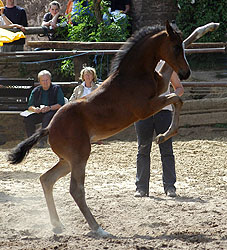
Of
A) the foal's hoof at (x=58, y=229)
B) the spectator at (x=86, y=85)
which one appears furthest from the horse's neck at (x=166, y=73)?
the spectator at (x=86, y=85)

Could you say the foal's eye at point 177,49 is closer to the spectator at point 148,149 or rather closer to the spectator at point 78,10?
the spectator at point 148,149

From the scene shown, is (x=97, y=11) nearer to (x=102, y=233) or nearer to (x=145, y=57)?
(x=145, y=57)

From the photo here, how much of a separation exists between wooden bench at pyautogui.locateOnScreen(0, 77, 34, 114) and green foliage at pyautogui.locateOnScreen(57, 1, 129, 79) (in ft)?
3.40

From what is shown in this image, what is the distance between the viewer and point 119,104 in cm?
566

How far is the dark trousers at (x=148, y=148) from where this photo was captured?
7.01 m

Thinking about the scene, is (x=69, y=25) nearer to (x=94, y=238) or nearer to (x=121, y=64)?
(x=121, y=64)

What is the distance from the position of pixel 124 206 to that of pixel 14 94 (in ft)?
19.7

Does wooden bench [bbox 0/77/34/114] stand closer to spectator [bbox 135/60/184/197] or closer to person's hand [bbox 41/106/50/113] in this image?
person's hand [bbox 41/106/50/113]

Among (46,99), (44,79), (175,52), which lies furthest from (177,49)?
(46,99)

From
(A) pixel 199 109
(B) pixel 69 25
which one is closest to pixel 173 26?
(A) pixel 199 109

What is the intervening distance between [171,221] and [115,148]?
15.0 feet

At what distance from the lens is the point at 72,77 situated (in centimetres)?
1291

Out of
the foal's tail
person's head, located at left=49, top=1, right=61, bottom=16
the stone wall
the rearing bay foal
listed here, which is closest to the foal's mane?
the rearing bay foal

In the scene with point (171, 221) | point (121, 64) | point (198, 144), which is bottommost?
point (198, 144)
